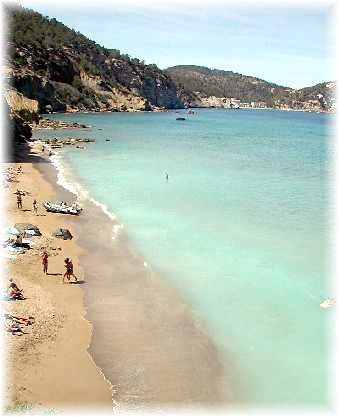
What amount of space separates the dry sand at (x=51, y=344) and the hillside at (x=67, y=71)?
106 meters

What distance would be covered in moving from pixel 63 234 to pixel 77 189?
Result: 47.6 ft

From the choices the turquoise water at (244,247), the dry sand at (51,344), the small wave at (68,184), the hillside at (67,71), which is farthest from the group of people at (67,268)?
the hillside at (67,71)

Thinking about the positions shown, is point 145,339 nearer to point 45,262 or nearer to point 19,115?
point 45,262

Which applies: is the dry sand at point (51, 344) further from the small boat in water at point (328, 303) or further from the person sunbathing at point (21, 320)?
the small boat in water at point (328, 303)

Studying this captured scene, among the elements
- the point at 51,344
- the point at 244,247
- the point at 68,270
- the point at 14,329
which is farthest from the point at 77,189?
the point at 51,344

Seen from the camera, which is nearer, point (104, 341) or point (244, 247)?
point (104, 341)

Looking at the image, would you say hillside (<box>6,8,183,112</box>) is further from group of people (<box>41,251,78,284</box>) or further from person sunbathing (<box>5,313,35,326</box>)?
person sunbathing (<box>5,313,35,326</box>)

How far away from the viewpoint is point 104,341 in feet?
54.9

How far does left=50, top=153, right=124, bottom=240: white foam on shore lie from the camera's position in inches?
1213

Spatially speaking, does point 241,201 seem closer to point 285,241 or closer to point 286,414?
point 285,241

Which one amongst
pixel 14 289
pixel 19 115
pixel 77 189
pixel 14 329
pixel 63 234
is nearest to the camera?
pixel 14 329

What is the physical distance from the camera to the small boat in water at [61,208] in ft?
105

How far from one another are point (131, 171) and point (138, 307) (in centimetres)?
3328

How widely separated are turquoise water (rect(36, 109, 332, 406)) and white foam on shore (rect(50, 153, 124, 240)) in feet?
2.14
